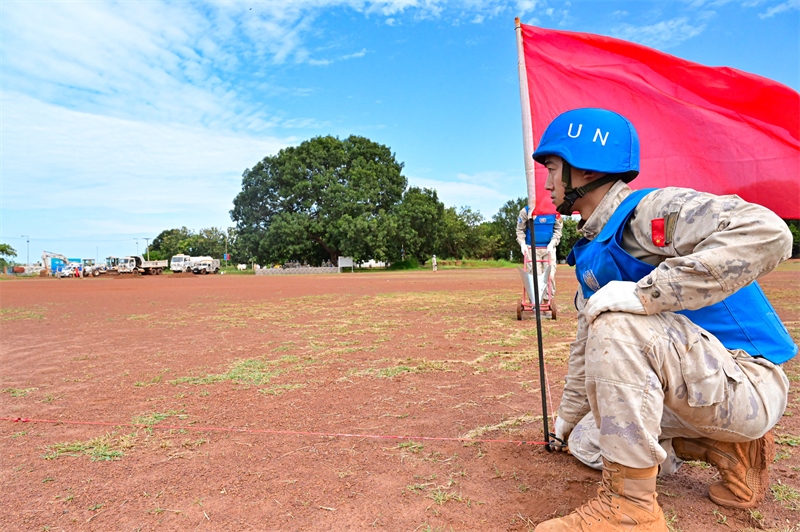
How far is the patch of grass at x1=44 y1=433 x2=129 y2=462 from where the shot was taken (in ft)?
9.74

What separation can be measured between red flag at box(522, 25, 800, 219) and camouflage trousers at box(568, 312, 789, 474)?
4.88 ft

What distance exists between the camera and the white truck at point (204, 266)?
60188 mm

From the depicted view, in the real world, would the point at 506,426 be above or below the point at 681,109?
below

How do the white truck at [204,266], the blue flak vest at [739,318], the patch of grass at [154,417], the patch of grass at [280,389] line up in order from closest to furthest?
the blue flak vest at [739,318] < the patch of grass at [154,417] < the patch of grass at [280,389] < the white truck at [204,266]

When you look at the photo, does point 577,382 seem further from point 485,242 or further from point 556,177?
point 485,242

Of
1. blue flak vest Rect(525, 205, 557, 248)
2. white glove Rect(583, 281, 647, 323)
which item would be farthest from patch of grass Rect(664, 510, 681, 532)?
blue flak vest Rect(525, 205, 557, 248)

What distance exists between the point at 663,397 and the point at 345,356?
441 cm

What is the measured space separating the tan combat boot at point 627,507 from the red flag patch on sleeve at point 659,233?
84 centimetres

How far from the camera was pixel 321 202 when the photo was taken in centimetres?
4934

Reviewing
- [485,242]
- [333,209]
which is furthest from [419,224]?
[485,242]

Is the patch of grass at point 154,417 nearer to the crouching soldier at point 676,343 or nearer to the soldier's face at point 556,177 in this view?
the crouching soldier at point 676,343

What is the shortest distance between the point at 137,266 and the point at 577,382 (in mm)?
60907

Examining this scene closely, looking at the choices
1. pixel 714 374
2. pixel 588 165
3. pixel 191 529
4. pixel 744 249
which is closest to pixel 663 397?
pixel 714 374

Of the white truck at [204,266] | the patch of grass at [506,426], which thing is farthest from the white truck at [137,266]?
the patch of grass at [506,426]
